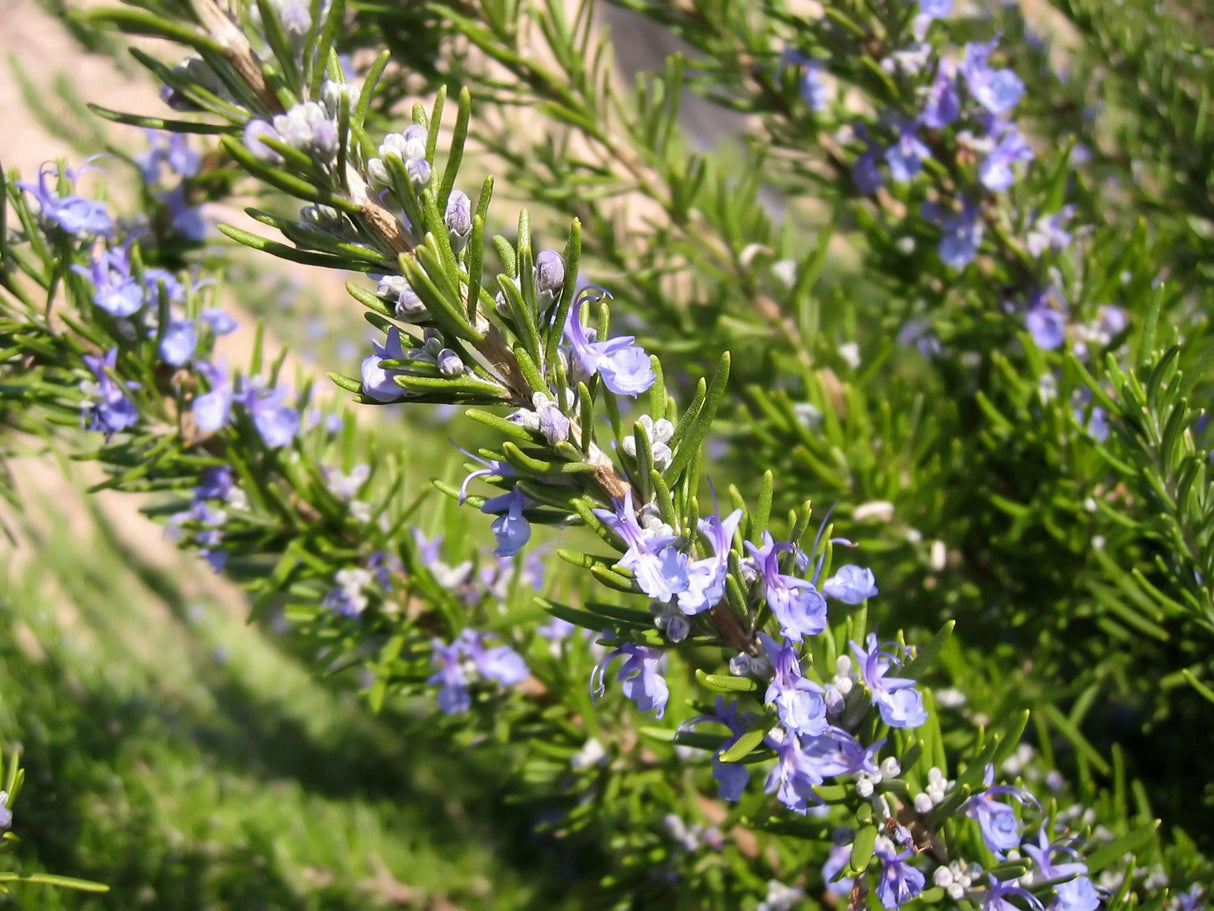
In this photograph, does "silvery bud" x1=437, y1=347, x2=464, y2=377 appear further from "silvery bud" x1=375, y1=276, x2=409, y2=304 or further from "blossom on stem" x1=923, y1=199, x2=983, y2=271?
"blossom on stem" x1=923, y1=199, x2=983, y2=271

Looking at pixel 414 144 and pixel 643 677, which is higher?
pixel 414 144

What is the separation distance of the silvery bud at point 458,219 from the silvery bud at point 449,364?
8 cm

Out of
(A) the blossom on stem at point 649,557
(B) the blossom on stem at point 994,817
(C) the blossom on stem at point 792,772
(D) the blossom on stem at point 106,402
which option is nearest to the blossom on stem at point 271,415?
(D) the blossom on stem at point 106,402

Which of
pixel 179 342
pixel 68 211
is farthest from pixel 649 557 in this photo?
pixel 68 211

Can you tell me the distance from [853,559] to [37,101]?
1791 millimetres

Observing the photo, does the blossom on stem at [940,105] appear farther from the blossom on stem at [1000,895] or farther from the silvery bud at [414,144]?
the blossom on stem at [1000,895]

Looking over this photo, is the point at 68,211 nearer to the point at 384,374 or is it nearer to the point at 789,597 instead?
the point at 384,374

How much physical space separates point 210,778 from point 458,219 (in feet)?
3.98

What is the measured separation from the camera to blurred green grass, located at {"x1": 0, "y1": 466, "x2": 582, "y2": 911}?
1.20 m

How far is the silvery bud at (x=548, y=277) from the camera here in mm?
554

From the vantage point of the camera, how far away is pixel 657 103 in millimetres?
1162

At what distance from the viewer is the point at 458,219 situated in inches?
22.3

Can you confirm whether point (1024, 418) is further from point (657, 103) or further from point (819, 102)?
point (657, 103)

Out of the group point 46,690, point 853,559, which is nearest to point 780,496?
point 853,559
